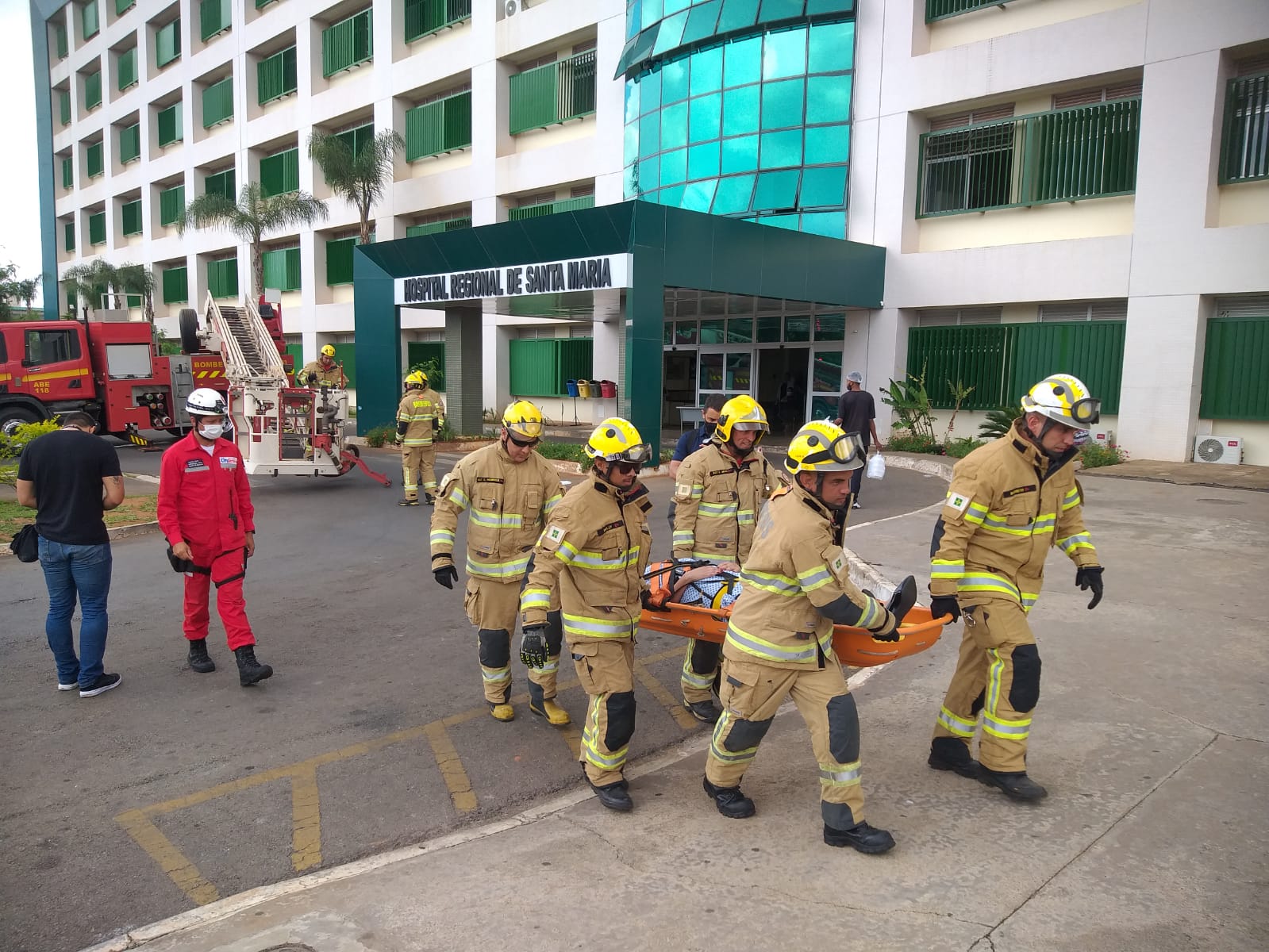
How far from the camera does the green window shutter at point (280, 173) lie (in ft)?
114

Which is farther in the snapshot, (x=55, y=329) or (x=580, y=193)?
(x=580, y=193)

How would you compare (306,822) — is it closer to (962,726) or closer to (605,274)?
(962,726)

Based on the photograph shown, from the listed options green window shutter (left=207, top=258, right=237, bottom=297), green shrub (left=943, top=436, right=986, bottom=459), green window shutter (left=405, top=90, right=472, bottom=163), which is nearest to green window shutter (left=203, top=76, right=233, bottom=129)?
green window shutter (left=207, top=258, right=237, bottom=297)

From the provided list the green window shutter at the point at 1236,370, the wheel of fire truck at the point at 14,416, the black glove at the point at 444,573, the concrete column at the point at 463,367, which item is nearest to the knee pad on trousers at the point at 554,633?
the black glove at the point at 444,573

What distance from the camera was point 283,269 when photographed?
3519cm

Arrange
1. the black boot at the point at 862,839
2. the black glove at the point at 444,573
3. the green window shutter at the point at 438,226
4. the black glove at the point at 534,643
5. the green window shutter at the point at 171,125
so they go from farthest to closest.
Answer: the green window shutter at the point at 171,125 → the green window shutter at the point at 438,226 → the black glove at the point at 444,573 → the black glove at the point at 534,643 → the black boot at the point at 862,839

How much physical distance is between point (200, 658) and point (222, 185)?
3918 centimetres

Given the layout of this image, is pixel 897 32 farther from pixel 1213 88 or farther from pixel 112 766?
pixel 112 766

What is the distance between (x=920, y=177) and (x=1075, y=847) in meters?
18.3

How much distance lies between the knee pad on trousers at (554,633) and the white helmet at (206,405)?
104 inches

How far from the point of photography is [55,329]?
734 inches

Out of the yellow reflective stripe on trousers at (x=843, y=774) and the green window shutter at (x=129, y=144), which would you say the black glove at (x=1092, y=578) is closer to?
the yellow reflective stripe on trousers at (x=843, y=774)

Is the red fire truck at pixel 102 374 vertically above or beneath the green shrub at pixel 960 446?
above

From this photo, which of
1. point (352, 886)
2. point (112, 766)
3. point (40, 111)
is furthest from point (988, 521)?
point (40, 111)
